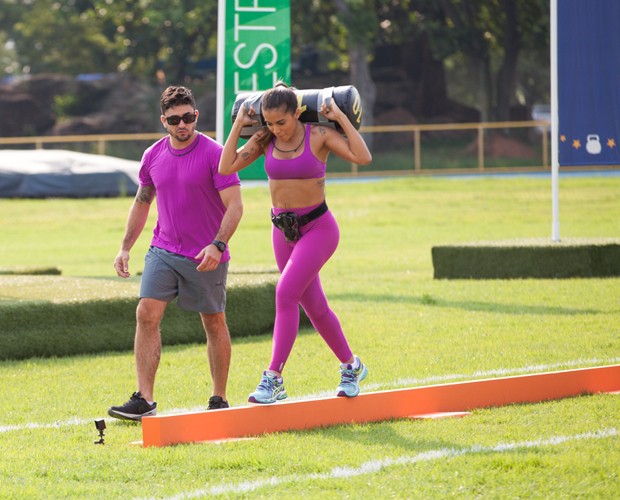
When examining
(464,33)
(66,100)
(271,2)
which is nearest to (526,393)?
(271,2)

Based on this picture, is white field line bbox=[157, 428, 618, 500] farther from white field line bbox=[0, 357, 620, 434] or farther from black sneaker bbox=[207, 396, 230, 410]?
white field line bbox=[0, 357, 620, 434]

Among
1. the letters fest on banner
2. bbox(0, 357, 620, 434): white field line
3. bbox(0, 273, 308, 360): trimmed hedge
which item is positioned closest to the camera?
bbox(0, 357, 620, 434): white field line

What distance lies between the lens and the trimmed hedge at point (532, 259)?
15961 mm

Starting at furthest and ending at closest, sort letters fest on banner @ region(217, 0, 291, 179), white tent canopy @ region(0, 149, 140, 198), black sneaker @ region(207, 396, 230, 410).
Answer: white tent canopy @ region(0, 149, 140, 198) → letters fest on banner @ region(217, 0, 291, 179) → black sneaker @ region(207, 396, 230, 410)

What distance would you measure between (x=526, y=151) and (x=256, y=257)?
26.0m

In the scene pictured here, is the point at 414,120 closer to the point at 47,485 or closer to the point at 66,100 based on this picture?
the point at 66,100

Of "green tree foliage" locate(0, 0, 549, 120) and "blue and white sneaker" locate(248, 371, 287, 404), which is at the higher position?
"green tree foliage" locate(0, 0, 549, 120)

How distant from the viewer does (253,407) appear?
7250 mm

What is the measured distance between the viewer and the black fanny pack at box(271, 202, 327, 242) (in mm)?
7641

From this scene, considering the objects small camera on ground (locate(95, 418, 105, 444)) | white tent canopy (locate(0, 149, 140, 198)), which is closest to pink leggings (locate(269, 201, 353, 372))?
small camera on ground (locate(95, 418, 105, 444))

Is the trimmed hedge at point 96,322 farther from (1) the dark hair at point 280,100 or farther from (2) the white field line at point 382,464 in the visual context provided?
(2) the white field line at point 382,464

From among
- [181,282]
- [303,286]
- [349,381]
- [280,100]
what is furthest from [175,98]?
[349,381]

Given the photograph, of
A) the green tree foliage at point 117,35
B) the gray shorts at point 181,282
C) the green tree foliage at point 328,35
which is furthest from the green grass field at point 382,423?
the green tree foliage at point 117,35

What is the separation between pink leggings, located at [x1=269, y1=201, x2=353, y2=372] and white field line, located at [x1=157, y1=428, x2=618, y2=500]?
127 cm
